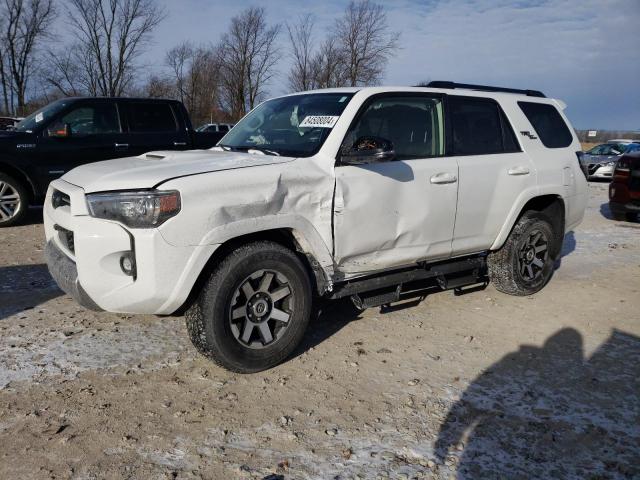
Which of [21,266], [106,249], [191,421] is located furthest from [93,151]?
[191,421]

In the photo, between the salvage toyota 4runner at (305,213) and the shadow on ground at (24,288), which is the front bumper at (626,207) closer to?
the salvage toyota 4runner at (305,213)

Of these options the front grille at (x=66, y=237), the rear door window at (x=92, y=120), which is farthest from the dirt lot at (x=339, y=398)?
the rear door window at (x=92, y=120)

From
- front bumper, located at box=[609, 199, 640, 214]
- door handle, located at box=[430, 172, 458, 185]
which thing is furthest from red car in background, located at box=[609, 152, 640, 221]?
door handle, located at box=[430, 172, 458, 185]

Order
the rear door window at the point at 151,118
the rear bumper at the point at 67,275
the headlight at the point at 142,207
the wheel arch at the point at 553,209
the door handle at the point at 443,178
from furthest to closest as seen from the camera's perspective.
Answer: the rear door window at the point at 151,118 → the wheel arch at the point at 553,209 → the door handle at the point at 443,178 → the rear bumper at the point at 67,275 → the headlight at the point at 142,207

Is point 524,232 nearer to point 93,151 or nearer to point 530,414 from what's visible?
point 530,414

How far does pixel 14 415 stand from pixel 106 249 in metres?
1.03

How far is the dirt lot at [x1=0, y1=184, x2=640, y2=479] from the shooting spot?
263 cm

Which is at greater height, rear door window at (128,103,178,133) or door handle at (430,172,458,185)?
rear door window at (128,103,178,133)

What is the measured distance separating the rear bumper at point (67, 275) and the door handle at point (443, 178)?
2569 mm

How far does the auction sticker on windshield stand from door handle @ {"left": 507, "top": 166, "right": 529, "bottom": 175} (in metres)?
1.83

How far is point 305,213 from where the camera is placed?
11.4ft

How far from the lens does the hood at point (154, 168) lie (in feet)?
10.1

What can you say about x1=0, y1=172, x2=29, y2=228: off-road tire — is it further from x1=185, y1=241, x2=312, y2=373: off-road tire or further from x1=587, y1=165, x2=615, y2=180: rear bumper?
x1=587, y1=165, x2=615, y2=180: rear bumper

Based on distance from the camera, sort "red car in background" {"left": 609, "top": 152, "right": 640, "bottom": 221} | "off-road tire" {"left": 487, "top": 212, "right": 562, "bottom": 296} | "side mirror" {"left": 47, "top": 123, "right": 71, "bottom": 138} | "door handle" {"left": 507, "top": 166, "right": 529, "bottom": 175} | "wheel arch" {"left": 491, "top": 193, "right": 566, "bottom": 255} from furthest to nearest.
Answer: "red car in background" {"left": 609, "top": 152, "right": 640, "bottom": 221} < "side mirror" {"left": 47, "top": 123, "right": 71, "bottom": 138} < "wheel arch" {"left": 491, "top": 193, "right": 566, "bottom": 255} < "off-road tire" {"left": 487, "top": 212, "right": 562, "bottom": 296} < "door handle" {"left": 507, "top": 166, "right": 529, "bottom": 175}
